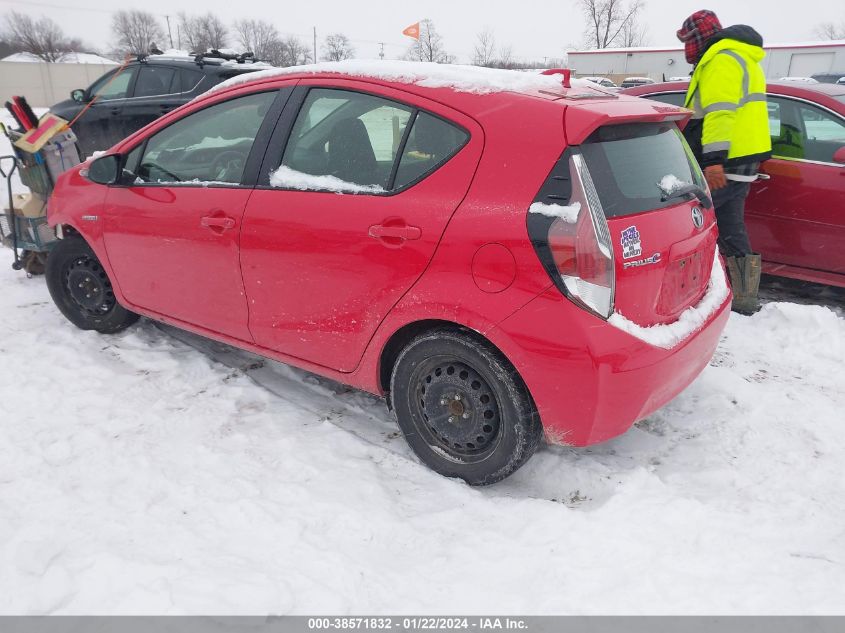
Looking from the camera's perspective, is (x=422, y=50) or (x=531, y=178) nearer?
(x=531, y=178)

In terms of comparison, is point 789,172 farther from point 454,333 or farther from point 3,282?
point 3,282

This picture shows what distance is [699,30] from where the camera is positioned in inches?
174

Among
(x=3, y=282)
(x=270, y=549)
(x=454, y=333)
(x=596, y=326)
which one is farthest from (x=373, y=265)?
(x=3, y=282)

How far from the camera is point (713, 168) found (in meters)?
4.20

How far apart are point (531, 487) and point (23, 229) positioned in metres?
4.64

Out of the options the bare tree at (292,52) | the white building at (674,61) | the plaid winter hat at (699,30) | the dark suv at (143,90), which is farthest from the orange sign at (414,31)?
the bare tree at (292,52)

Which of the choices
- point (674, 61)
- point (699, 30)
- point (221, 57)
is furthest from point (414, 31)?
point (674, 61)

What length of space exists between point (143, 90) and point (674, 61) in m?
44.0

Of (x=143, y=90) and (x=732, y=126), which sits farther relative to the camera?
(x=143, y=90)

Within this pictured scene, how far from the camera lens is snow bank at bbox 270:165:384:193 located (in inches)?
106

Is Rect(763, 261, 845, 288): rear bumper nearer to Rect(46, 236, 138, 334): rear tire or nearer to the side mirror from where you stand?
the side mirror

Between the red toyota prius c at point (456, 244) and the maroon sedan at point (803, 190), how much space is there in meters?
2.08
